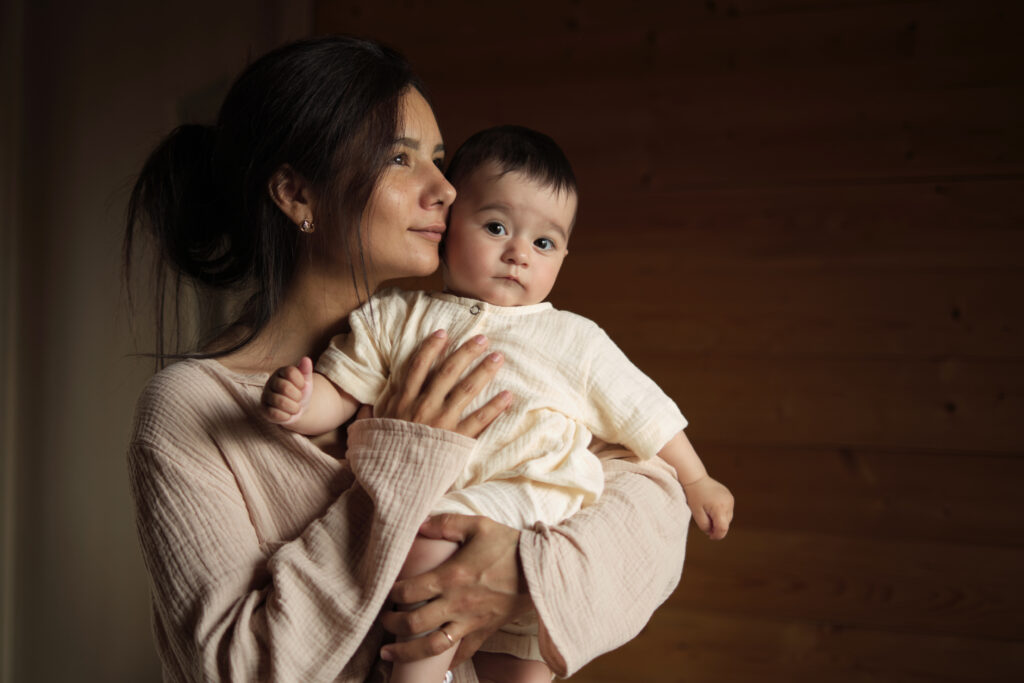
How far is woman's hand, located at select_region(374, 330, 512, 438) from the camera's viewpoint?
104cm

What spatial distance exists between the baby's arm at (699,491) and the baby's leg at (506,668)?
32 centimetres

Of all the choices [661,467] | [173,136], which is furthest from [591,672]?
[173,136]

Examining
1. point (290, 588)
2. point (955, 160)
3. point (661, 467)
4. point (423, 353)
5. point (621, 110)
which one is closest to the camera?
point (290, 588)

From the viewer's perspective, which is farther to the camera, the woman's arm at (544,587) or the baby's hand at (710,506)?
the baby's hand at (710,506)

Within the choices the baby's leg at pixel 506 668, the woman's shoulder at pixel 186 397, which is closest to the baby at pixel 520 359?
the baby's leg at pixel 506 668

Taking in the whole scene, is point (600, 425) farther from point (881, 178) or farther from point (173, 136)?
point (881, 178)

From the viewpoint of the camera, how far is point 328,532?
96cm

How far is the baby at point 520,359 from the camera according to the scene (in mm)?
1068

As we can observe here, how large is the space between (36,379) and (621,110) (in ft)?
5.21

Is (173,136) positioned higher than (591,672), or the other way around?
(173,136)

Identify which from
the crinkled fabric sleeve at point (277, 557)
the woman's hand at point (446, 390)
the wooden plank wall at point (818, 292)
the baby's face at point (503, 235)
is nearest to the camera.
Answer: the crinkled fabric sleeve at point (277, 557)

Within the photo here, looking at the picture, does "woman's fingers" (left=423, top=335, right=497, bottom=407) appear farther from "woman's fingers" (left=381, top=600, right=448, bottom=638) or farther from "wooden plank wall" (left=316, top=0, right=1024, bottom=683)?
"wooden plank wall" (left=316, top=0, right=1024, bottom=683)

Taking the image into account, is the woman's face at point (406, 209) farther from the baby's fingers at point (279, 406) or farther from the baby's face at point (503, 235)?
the baby's fingers at point (279, 406)

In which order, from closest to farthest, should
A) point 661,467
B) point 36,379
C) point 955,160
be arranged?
point 661,467 < point 36,379 < point 955,160
